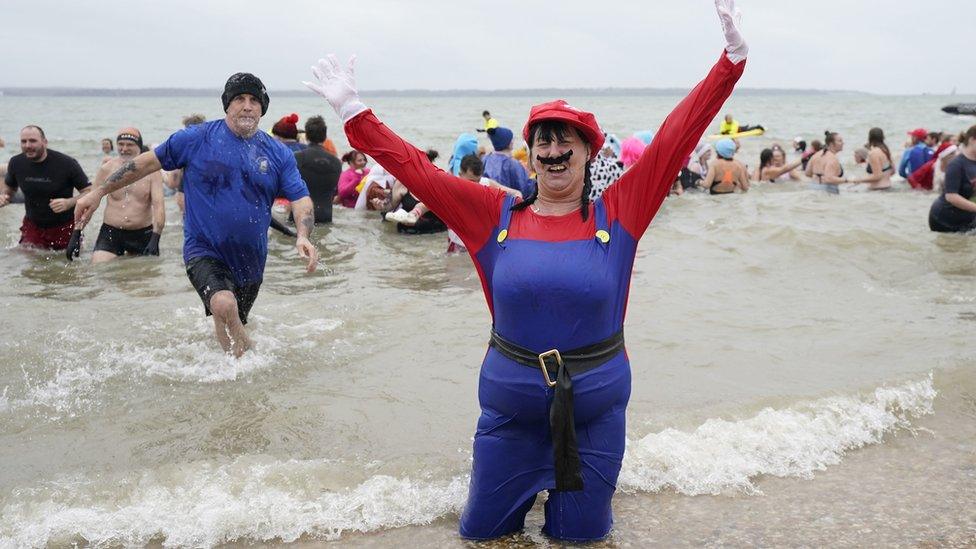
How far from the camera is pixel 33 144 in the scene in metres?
10.2

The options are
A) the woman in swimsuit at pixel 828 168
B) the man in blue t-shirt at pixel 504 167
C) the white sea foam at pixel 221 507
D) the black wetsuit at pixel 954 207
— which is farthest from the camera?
the woman in swimsuit at pixel 828 168

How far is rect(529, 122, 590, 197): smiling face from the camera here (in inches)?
132

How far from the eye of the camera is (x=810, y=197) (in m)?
16.9

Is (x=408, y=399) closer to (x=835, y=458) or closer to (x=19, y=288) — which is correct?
(x=835, y=458)

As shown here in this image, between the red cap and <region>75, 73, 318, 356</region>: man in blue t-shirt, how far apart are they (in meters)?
2.67

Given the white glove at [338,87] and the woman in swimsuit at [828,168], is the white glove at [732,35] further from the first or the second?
the woman in swimsuit at [828,168]

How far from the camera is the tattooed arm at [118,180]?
5762 mm

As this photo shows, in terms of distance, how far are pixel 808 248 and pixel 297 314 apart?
6.67 m

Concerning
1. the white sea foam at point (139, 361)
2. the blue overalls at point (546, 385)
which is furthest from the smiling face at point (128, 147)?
the blue overalls at point (546, 385)

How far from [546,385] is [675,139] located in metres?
0.99

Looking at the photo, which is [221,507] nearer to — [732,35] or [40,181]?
[732,35]

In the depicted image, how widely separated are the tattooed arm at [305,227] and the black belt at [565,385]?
2.44m

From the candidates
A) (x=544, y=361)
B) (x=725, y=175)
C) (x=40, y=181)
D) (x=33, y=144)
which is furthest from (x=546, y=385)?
(x=725, y=175)

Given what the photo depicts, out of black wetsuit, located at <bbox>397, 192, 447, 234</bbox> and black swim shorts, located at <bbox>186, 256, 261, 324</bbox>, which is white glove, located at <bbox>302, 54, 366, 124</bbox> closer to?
black swim shorts, located at <bbox>186, 256, 261, 324</bbox>
